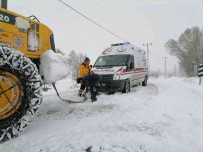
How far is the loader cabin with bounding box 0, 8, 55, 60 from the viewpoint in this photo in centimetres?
408

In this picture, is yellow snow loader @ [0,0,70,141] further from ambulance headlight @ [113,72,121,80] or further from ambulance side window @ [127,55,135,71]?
ambulance side window @ [127,55,135,71]

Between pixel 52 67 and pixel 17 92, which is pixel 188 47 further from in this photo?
pixel 17 92

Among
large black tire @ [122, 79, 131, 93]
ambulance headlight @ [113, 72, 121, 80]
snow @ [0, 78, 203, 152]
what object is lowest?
snow @ [0, 78, 203, 152]

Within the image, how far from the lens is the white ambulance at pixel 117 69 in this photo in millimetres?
9570

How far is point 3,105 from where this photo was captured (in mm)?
3670

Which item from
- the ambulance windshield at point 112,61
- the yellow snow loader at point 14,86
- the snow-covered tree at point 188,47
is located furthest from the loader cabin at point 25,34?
the snow-covered tree at point 188,47

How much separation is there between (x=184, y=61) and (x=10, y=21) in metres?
52.4

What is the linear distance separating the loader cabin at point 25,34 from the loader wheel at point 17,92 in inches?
30.0

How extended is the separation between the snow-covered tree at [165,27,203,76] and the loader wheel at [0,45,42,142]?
167 ft

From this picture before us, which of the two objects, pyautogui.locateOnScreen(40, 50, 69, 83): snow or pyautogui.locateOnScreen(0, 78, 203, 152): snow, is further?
pyautogui.locateOnScreen(40, 50, 69, 83): snow

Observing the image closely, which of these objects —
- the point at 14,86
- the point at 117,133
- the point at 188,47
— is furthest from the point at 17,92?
the point at 188,47

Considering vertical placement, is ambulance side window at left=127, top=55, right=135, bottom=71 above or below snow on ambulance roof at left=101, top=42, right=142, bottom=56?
below

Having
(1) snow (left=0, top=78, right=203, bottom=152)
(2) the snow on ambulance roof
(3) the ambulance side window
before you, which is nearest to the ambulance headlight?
(3) the ambulance side window

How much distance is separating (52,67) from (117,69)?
216 inches
